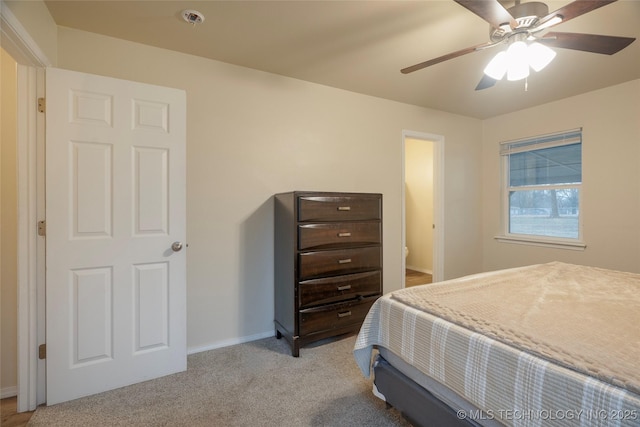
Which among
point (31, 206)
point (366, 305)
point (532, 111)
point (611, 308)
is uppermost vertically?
point (532, 111)

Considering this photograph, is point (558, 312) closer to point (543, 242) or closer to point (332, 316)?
point (332, 316)

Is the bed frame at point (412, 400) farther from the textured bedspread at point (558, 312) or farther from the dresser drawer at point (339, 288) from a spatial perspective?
the dresser drawer at point (339, 288)

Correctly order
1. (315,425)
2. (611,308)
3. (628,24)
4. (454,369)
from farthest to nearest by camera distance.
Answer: (628,24)
(315,425)
(611,308)
(454,369)

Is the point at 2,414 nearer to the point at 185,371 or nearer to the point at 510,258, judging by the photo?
the point at 185,371

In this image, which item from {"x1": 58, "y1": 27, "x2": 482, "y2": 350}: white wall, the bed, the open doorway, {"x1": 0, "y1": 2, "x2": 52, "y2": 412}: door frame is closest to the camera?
the bed

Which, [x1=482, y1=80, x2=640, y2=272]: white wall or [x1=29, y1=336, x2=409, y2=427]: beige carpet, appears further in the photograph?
[x1=482, y1=80, x2=640, y2=272]: white wall

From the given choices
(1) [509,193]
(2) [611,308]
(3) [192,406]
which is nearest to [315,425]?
(3) [192,406]

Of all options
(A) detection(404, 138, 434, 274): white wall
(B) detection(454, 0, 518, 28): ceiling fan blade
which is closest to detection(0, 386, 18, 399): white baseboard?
(B) detection(454, 0, 518, 28): ceiling fan blade

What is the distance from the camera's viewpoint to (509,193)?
3.98 metres

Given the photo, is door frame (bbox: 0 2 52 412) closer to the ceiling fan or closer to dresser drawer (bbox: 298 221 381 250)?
dresser drawer (bbox: 298 221 381 250)

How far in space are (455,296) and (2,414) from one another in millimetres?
2557

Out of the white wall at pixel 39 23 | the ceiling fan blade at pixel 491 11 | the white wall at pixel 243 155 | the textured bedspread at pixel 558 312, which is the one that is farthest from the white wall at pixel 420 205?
the white wall at pixel 39 23

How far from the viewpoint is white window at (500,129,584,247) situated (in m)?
3.35

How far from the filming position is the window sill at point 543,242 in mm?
3258
